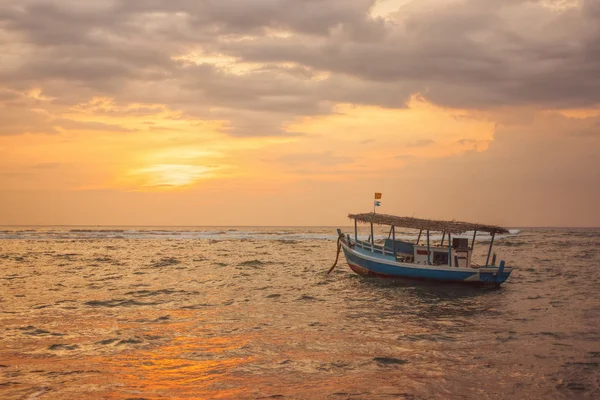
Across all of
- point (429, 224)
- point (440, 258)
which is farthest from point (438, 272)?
point (429, 224)

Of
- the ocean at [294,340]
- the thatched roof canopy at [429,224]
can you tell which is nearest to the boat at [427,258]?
the thatched roof canopy at [429,224]

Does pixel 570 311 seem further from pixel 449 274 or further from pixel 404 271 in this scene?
pixel 404 271

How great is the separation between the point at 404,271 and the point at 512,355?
1366 centimetres

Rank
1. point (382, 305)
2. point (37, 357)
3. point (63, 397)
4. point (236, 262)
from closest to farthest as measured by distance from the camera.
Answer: point (63, 397) < point (37, 357) < point (382, 305) < point (236, 262)

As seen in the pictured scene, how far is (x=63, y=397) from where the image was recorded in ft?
29.8

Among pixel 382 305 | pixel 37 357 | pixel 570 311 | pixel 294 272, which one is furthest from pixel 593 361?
pixel 294 272

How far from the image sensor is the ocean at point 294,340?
389 inches

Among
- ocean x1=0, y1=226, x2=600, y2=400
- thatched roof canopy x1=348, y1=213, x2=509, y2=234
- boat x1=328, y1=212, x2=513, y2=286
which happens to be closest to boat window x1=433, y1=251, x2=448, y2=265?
boat x1=328, y1=212, x2=513, y2=286

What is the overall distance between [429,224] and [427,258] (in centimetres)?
244

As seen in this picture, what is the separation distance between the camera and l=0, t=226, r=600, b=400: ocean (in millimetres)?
9891

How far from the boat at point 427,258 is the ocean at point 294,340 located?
2.51ft

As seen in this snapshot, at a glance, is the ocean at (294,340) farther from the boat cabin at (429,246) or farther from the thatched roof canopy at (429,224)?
the thatched roof canopy at (429,224)

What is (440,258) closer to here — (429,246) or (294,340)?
(429,246)

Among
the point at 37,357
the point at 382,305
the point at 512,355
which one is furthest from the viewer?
the point at 382,305
